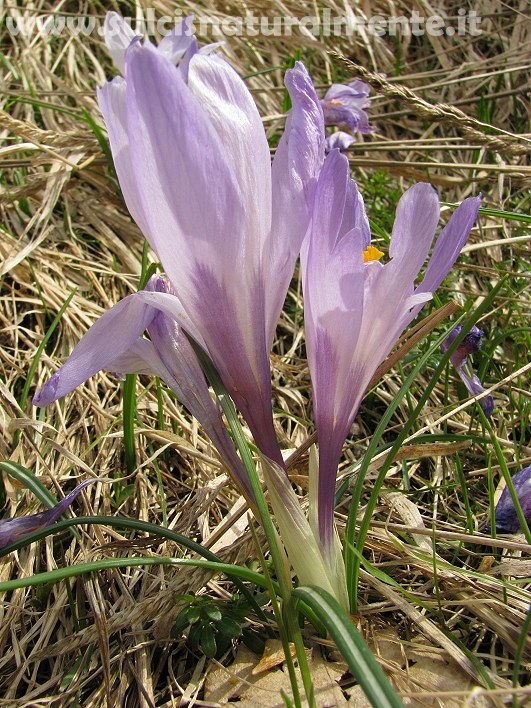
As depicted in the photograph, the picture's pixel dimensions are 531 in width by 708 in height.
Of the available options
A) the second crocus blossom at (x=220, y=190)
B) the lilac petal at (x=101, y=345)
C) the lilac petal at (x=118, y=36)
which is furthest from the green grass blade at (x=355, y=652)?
the lilac petal at (x=118, y=36)

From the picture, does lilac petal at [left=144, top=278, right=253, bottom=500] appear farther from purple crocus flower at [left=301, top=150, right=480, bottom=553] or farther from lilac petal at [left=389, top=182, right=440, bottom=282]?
lilac petal at [left=389, top=182, right=440, bottom=282]

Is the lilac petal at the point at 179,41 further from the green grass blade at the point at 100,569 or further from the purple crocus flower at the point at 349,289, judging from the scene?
the green grass blade at the point at 100,569

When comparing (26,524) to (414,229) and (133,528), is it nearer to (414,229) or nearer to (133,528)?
(133,528)

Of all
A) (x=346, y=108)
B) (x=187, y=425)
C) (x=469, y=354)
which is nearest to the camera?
(x=469, y=354)

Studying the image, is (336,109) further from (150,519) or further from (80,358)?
(80,358)

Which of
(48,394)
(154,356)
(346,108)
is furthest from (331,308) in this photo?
(346,108)

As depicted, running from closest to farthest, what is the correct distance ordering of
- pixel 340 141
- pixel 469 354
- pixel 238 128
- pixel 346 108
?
pixel 238 128 < pixel 469 354 < pixel 340 141 < pixel 346 108

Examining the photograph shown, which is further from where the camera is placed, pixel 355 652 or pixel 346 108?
pixel 346 108

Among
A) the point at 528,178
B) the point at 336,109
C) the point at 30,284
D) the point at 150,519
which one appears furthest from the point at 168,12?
the point at 150,519

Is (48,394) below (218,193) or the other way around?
below
